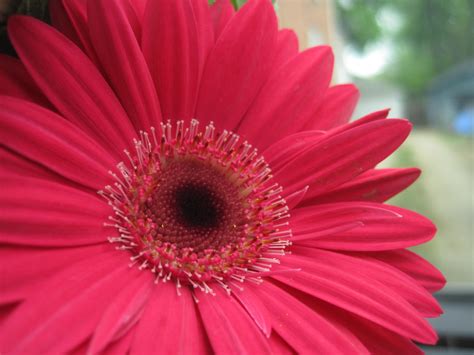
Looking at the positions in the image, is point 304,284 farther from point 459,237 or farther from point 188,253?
point 459,237

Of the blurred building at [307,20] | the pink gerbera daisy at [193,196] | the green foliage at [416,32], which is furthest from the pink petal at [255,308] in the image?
the green foliage at [416,32]

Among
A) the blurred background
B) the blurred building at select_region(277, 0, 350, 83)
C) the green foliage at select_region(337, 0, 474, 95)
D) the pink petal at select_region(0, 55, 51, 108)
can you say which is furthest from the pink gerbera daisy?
the green foliage at select_region(337, 0, 474, 95)

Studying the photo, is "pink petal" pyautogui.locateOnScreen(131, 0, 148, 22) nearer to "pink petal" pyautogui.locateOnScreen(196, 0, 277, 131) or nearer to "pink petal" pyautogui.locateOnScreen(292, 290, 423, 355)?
"pink petal" pyautogui.locateOnScreen(196, 0, 277, 131)

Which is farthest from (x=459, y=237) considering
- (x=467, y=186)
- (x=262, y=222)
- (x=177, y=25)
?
(x=177, y=25)

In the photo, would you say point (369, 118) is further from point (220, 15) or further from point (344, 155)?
point (220, 15)

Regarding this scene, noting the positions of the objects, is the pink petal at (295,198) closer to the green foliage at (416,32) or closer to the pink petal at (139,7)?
the pink petal at (139,7)

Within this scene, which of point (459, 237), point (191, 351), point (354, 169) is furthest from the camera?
point (459, 237)
